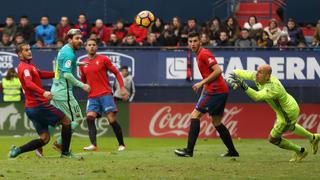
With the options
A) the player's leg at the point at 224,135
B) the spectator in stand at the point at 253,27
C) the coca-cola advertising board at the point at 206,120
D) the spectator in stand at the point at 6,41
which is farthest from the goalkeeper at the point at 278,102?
the spectator in stand at the point at 6,41

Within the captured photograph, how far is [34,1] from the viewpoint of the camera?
29.0 metres

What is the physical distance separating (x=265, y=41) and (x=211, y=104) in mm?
9832

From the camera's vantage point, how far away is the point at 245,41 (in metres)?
24.5

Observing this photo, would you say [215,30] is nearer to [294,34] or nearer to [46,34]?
[294,34]

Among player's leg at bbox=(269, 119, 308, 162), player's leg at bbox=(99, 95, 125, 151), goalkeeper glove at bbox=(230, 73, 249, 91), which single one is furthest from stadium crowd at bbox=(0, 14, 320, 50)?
goalkeeper glove at bbox=(230, 73, 249, 91)

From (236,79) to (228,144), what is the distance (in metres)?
1.71

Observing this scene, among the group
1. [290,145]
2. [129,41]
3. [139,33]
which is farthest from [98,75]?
[139,33]

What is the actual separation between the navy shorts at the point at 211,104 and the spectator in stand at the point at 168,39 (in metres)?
9.65

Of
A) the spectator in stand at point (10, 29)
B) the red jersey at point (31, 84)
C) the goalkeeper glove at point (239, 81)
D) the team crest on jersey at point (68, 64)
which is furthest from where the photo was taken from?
the spectator in stand at point (10, 29)

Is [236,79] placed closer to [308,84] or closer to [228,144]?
[228,144]

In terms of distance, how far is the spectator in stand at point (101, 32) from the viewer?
2558 cm

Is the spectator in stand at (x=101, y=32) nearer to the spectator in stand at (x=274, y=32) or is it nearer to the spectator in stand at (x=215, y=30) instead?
the spectator in stand at (x=215, y=30)

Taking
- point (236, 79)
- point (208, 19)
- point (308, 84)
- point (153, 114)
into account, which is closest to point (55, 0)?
point (208, 19)

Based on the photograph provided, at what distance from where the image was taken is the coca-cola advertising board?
23781 millimetres
